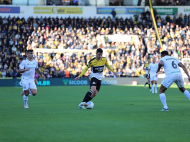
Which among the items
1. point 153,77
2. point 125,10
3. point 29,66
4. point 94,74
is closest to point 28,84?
point 29,66

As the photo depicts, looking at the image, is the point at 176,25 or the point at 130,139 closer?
the point at 130,139

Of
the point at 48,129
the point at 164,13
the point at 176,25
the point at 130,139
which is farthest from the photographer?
the point at 164,13

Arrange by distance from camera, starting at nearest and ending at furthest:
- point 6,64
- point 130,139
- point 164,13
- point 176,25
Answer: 1. point 130,139
2. point 6,64
3. point 176,25
4. point 164,13

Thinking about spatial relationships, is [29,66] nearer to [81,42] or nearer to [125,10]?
[81,42]

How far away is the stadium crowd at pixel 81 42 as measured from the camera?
4491 cm

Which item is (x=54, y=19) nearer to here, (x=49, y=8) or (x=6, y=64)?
(x=49, y=8)

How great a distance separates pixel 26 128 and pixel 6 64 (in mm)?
34581

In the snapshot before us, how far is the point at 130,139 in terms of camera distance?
27.7 ft

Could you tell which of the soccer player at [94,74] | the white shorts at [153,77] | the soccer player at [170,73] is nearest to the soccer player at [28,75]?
the soccer player at [94,74]

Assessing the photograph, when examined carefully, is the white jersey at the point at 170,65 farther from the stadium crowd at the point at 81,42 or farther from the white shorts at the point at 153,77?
the stadium crowd at the point at 81,42

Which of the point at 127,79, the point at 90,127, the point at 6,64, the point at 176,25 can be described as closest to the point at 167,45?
the point at 176,25

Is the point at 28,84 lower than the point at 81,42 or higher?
higher

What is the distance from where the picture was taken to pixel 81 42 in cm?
4788

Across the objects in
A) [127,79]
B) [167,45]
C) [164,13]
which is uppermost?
[164,13]
